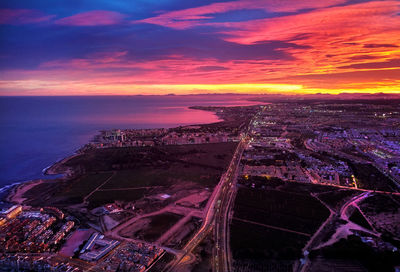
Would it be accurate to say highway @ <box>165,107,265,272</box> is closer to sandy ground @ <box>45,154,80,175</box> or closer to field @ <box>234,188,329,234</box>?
field @ <box>234,188,329,234</box>

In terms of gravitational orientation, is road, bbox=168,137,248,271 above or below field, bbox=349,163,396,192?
below

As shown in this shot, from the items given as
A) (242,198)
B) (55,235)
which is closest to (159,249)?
(55,235)

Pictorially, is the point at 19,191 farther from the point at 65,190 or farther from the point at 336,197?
the point at 336,197

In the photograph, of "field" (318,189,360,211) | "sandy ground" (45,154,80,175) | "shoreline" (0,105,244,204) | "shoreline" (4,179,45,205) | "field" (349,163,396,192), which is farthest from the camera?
"sandy ground" (45,154,80,175)

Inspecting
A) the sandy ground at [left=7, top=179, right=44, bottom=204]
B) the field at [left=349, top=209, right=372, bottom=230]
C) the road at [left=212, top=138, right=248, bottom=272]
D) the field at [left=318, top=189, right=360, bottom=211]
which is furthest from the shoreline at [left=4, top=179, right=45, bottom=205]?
the field at [left=349, top=209, right=372, bottom=230]

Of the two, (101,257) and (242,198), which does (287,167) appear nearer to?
(242,198)

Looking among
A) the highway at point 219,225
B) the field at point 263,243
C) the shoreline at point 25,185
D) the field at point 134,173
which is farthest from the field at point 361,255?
the shoreline at point 25,185

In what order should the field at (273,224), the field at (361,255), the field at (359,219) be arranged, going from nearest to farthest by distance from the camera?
the field at (361,255) → the field at (273,224) → the field at (359,219)

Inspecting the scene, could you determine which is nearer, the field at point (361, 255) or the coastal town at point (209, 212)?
the field at point (361, 255)

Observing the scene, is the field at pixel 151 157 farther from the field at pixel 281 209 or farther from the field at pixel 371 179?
the field at pixel 371 179
